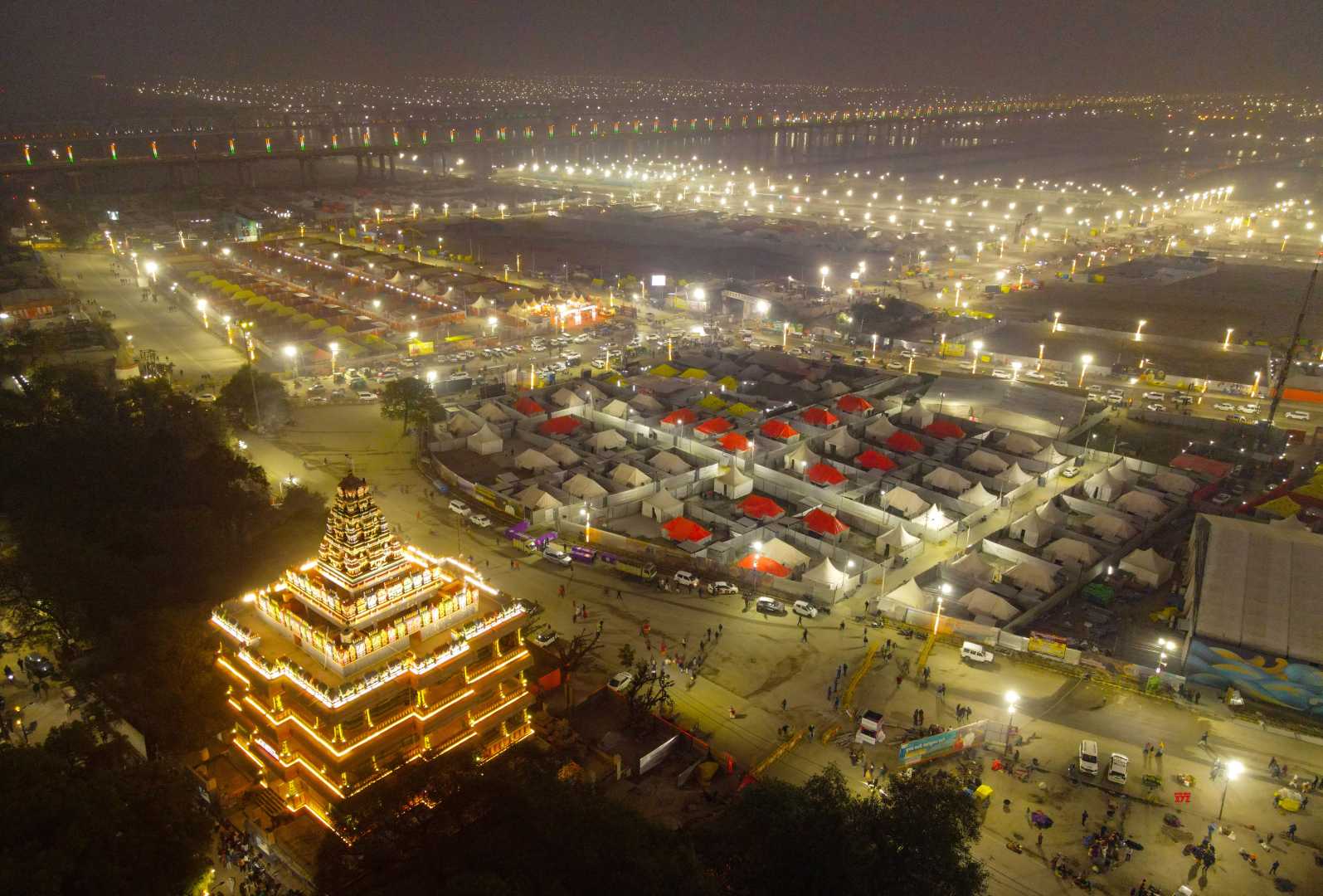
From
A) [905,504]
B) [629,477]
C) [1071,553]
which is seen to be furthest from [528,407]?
[1071,553]

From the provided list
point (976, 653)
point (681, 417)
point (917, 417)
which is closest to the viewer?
point (976, 653)

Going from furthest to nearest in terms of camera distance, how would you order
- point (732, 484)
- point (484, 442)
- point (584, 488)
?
point (484, 442)
point (732, 484)
point (584, 488)

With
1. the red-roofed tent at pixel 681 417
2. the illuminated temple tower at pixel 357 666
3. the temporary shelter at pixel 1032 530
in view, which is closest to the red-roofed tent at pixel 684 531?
the red-roofed tent at pixel 681 417

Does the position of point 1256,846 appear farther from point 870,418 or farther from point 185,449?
point 185,449

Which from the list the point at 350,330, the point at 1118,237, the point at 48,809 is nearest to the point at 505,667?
the point at 48,809

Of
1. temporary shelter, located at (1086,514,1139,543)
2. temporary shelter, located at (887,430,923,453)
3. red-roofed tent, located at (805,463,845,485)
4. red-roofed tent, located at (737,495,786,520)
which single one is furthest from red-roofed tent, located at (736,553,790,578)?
temporary shelter, located at (887,430,923,453)

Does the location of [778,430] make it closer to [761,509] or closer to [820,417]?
[820,417]
